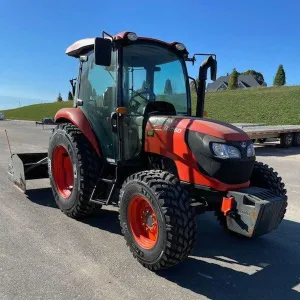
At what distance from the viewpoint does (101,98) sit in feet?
14.6

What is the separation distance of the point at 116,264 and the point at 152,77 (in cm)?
225

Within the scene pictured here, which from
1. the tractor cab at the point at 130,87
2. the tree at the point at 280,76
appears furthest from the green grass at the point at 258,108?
the tree at the point at 280,76

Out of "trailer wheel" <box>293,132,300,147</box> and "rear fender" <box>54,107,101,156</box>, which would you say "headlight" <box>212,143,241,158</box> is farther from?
"trailer wheel" <box>293,132,300,147</box>

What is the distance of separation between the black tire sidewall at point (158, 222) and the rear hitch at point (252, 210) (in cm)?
67

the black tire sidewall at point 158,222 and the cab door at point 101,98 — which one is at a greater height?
the cab door at point 101,98

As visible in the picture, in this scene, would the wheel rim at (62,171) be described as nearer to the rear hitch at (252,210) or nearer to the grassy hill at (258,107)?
the rear hitch at (252,210)

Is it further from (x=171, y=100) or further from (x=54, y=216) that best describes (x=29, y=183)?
(x=171, y=100)

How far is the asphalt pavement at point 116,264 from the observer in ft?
10.2

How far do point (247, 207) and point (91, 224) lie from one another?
2.31 meters

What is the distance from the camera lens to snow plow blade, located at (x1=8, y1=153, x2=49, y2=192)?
19.6 ft

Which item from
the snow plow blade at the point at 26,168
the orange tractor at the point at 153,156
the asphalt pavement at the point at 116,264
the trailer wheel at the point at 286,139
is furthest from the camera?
the trailer wheel at the point at 286,139

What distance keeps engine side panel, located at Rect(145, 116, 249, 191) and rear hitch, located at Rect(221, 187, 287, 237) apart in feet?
0.68

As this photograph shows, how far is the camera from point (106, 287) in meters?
3.16

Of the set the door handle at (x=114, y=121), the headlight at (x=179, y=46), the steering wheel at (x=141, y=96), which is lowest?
the door handle at (x=114, y=121)
